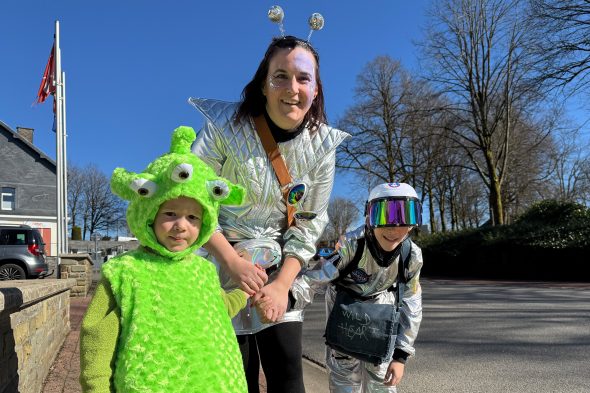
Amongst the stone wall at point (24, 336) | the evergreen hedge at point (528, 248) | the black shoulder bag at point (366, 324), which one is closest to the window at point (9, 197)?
the evergreen hedge at point (528, 248)

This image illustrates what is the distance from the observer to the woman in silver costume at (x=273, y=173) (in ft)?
5.93

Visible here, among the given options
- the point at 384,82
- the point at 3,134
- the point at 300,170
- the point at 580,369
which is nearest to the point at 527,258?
the point at 384,82

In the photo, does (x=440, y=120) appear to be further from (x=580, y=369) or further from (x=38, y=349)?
(x=38, y=349)

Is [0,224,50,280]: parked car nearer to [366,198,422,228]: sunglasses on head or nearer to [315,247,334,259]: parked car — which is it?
[315,247,334,259]: parked car

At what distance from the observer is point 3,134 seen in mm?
35906

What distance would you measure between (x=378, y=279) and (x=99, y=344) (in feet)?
4.66

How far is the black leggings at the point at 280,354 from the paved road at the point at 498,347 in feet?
8.97

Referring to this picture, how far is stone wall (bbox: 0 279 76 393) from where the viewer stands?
2215 millimetres

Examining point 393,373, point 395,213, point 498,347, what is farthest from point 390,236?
point 498,347

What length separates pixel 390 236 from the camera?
235cm

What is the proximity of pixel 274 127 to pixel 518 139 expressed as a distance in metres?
26.0

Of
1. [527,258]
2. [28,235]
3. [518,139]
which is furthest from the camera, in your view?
[518,139]

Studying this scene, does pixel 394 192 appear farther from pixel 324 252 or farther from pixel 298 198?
pixel 298 198

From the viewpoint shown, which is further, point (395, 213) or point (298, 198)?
point (395, 213)
